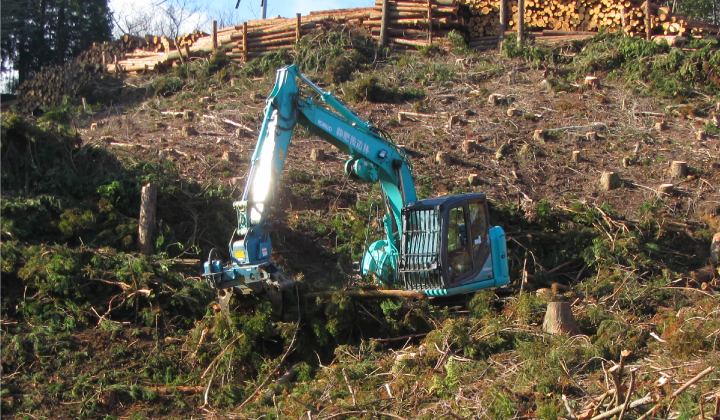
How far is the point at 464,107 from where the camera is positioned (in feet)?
58.1

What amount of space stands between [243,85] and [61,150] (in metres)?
7.79

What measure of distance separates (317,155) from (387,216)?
540cm

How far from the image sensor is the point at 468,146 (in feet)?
50.9

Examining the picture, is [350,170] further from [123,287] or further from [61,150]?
Answer: [61,150]

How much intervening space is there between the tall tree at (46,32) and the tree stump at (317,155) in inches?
628

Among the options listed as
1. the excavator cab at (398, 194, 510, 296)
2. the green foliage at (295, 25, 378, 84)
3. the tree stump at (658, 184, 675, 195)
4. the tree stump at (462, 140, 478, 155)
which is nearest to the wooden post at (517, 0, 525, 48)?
the green foliage at (295, 25, 378, 84)

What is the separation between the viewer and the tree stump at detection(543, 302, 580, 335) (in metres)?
7.65

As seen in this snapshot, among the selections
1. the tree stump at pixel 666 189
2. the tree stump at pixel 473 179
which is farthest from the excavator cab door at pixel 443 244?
the tree stump at pixel 666 189

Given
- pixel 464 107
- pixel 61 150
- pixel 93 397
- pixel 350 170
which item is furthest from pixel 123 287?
pixel 464 107

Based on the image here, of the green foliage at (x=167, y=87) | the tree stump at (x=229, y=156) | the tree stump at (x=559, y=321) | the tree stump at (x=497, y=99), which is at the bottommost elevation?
the tree stump at (x=559, y=321)

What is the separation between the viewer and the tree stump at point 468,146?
15508 millimetres

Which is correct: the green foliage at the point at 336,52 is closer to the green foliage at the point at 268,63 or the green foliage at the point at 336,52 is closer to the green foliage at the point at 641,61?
the green foliage at the point at 268,63

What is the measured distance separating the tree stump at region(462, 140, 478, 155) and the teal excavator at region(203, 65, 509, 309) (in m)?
5.25

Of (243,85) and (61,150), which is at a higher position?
(243,85)
